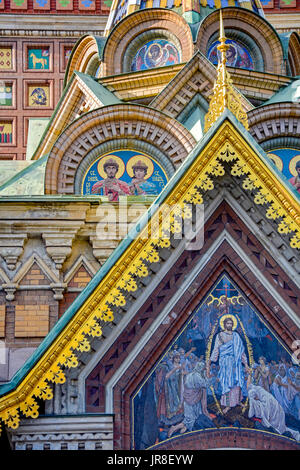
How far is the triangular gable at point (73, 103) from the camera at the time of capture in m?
21.3

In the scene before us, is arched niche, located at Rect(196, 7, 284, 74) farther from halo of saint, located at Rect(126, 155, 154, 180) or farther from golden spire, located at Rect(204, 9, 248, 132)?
golden spire, located at Rect(204, 9, 248, 132)

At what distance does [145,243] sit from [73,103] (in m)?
7.75

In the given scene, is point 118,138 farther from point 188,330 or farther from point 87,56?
point 188,330

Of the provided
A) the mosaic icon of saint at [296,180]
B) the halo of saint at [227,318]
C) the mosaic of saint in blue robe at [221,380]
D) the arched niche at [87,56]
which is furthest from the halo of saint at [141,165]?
the halo of saint at [227,318]

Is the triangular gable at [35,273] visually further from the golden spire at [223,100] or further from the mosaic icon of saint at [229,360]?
the mosaic icon of saint at [229,360]

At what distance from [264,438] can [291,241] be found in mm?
2378

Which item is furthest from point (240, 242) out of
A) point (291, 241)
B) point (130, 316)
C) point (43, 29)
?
point (43, 29)

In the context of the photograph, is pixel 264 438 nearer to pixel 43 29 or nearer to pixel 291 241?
pixel 291 241

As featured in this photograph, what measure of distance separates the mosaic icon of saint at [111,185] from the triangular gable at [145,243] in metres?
4.38

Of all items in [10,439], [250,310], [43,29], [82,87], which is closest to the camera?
[10,439]

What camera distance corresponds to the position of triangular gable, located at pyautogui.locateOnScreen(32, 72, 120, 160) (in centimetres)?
2130

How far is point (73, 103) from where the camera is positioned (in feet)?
71.3

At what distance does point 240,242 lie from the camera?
14.9m

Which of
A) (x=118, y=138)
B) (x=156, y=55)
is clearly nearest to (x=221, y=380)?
(x=118, y=138)
